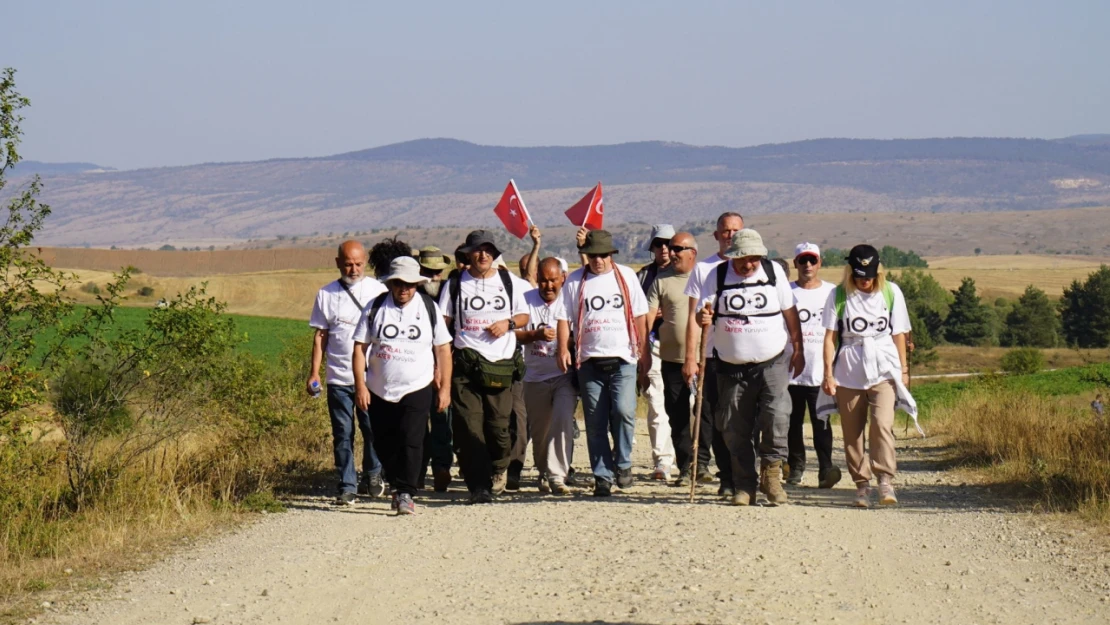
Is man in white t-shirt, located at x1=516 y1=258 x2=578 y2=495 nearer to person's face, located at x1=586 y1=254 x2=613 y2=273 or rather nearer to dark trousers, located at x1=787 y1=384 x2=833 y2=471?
person's face, located at x1=586 y1=254 x2=613 y2=273

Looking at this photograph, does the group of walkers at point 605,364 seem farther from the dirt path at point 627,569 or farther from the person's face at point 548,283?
the dirt path at point 627,569

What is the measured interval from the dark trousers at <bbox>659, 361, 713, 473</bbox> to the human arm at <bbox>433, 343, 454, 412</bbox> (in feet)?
7.49

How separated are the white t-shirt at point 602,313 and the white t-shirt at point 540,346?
410 millimetres

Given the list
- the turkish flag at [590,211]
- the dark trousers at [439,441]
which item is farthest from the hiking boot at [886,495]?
the turkish flag at [590,211]

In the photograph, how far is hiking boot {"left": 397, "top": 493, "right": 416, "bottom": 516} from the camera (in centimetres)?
1145

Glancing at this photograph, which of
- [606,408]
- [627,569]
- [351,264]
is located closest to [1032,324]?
[606,408]

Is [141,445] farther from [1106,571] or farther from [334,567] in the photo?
[1106,571]

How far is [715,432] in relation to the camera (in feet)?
39.2

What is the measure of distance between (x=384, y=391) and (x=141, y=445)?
2.45 metres

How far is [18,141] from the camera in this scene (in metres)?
11.5

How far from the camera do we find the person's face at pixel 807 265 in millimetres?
13062

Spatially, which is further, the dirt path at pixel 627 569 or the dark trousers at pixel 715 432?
the dark trousers at pixel 715 432

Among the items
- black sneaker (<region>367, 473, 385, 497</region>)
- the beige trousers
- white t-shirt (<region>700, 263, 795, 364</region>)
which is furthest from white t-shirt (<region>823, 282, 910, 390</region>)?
black sneaker (<region>367, 473, 385, 497</region>)

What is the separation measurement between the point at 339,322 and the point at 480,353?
3.64 ft
